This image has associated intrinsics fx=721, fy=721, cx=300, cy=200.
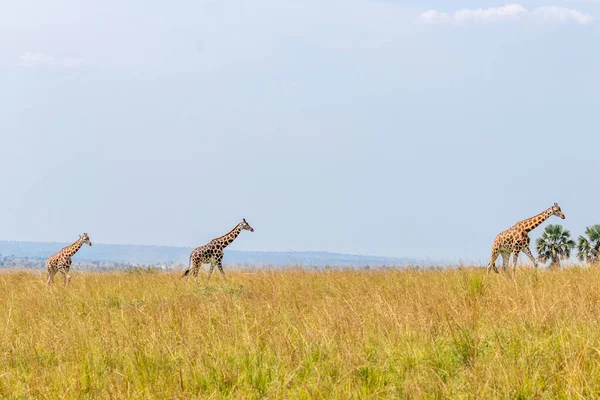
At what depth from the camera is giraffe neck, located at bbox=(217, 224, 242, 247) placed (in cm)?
2183

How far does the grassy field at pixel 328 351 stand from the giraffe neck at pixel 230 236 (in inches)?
399

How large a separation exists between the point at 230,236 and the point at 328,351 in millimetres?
14939

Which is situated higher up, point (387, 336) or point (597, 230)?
point (597, 230)

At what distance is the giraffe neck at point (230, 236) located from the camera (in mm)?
21828

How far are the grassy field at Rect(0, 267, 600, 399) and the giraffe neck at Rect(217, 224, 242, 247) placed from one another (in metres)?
10.1

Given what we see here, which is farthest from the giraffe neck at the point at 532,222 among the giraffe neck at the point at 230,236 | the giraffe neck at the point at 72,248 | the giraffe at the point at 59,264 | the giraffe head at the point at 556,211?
the giraffe neck at the point at 72,248

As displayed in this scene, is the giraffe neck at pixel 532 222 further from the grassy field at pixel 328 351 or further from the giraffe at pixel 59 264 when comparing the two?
the giraffe at pixel 59 264

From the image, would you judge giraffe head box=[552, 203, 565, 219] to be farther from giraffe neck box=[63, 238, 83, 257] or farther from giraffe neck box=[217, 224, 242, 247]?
giraffe neck box=[63, 238, 83, 257]

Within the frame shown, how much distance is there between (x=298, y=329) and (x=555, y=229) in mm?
39714

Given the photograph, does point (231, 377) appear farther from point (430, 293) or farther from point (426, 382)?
point (430, 293)

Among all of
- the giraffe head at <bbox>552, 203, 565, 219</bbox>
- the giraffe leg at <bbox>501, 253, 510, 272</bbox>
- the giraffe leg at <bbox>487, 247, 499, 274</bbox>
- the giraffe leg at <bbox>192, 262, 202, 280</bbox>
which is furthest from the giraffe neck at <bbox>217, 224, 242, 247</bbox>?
the giraffe head at <bbox>552, 203, 565, 219</bbox>

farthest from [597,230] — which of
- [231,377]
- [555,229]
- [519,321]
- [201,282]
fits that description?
[231,377]

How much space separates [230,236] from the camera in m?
22.3

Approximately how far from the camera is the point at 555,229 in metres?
45.1
